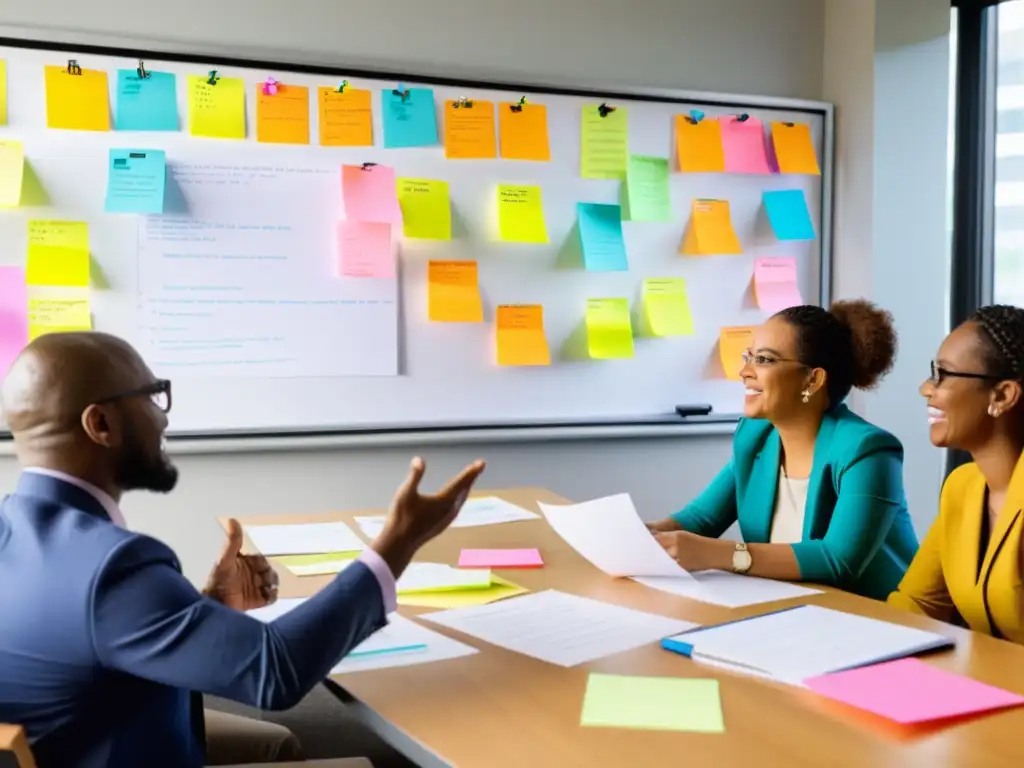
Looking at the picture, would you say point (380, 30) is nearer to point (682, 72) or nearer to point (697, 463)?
point (682, 72)

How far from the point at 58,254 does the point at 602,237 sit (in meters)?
1.48

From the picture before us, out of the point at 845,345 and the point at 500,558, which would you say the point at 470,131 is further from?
the point at 500,558

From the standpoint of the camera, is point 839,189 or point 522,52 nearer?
point 522,52

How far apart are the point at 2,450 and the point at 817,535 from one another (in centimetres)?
189

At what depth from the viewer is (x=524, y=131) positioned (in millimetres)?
3035

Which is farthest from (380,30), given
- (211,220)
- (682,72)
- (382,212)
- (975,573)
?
(975,573)

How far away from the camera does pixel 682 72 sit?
10.7 feet

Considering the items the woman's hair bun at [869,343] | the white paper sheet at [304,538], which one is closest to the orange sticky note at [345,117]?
the white paper sheet at [304,538]

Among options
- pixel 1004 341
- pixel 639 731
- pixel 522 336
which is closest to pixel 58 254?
pixel 522 336

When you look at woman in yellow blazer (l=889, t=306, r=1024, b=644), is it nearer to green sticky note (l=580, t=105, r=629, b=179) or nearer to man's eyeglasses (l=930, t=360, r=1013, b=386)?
man's eyeglasses (l=930, t=360, r=1013, b=386)

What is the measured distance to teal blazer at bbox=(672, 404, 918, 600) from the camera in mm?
1917

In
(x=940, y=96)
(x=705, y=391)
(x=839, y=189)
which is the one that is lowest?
(x=705, y=391)

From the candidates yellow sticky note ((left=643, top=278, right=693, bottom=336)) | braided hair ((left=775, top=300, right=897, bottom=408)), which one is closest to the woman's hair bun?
braided hair ((left=775, top=300, right=897, bottom=408))

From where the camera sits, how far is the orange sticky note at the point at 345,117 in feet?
9.27
